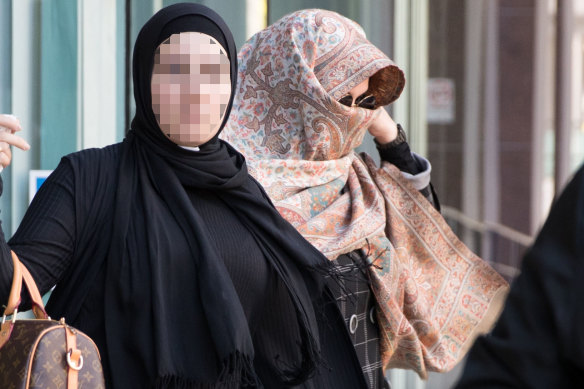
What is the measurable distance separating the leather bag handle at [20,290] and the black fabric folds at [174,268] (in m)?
0.15

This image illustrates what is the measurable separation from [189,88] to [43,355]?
0.68 meters

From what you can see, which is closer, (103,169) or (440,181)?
(103,169)

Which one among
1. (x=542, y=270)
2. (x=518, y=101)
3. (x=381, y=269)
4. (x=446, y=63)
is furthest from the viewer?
(x=518, y=101)

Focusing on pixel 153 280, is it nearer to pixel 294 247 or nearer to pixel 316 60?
pixel 294 247

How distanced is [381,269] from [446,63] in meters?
4.32

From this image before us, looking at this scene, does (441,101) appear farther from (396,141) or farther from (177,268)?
(177,268)

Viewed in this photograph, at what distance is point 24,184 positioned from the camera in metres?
3.33

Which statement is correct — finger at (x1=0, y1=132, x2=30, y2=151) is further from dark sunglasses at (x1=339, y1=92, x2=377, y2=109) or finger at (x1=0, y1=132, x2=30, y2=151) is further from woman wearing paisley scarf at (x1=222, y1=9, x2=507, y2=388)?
dark sunglasses at (x1=339, y1=92, x2=377, y2=109)

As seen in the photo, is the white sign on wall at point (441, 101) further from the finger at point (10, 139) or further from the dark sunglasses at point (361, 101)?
the finger at point (10, 139)

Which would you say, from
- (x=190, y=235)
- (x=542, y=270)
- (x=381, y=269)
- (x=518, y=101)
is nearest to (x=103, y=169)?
(x=190, y=235)

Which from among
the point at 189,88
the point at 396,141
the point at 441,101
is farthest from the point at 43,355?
the point at 441,101

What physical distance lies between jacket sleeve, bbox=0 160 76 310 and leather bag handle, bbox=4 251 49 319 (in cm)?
3

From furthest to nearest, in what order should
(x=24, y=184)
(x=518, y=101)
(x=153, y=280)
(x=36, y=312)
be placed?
(x=518, y=101) → (x=24, y=184) → (x=153, y=280) → (x=36, y=312)

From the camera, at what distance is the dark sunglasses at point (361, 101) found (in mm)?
2791
